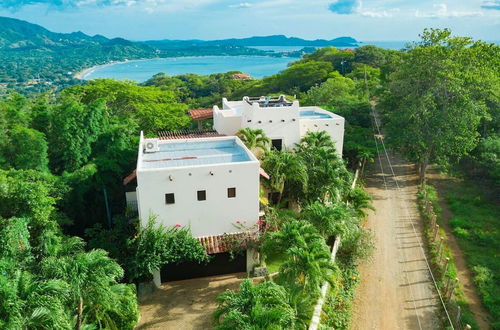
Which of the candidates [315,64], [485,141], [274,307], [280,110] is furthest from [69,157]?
[315,64]

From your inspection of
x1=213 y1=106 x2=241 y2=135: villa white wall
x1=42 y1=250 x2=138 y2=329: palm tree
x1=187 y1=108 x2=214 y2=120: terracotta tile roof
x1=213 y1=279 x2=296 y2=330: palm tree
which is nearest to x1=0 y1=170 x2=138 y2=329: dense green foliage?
x1=42 y1=250 x2=138 y2=329: palm tree

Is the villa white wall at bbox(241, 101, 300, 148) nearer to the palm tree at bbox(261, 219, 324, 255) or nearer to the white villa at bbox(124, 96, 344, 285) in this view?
the white villa at bbox(124, 96, 344, 285)

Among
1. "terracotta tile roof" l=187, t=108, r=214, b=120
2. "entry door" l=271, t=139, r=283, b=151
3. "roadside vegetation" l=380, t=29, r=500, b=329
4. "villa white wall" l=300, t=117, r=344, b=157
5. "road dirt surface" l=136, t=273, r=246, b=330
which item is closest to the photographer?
"road dirt surface" l=136, t=273, r=246, b=330

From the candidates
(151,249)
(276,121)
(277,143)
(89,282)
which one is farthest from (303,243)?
(276,121)

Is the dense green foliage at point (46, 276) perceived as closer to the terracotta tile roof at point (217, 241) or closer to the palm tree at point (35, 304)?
the palm tree at point (35, 304)

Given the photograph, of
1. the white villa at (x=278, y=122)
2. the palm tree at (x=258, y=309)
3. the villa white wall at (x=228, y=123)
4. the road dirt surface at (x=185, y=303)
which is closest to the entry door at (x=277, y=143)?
the white villa at (x=278, y=122)

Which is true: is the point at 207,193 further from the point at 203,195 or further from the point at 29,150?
the point at 29,150

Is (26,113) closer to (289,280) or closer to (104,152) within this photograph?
(104,152)
